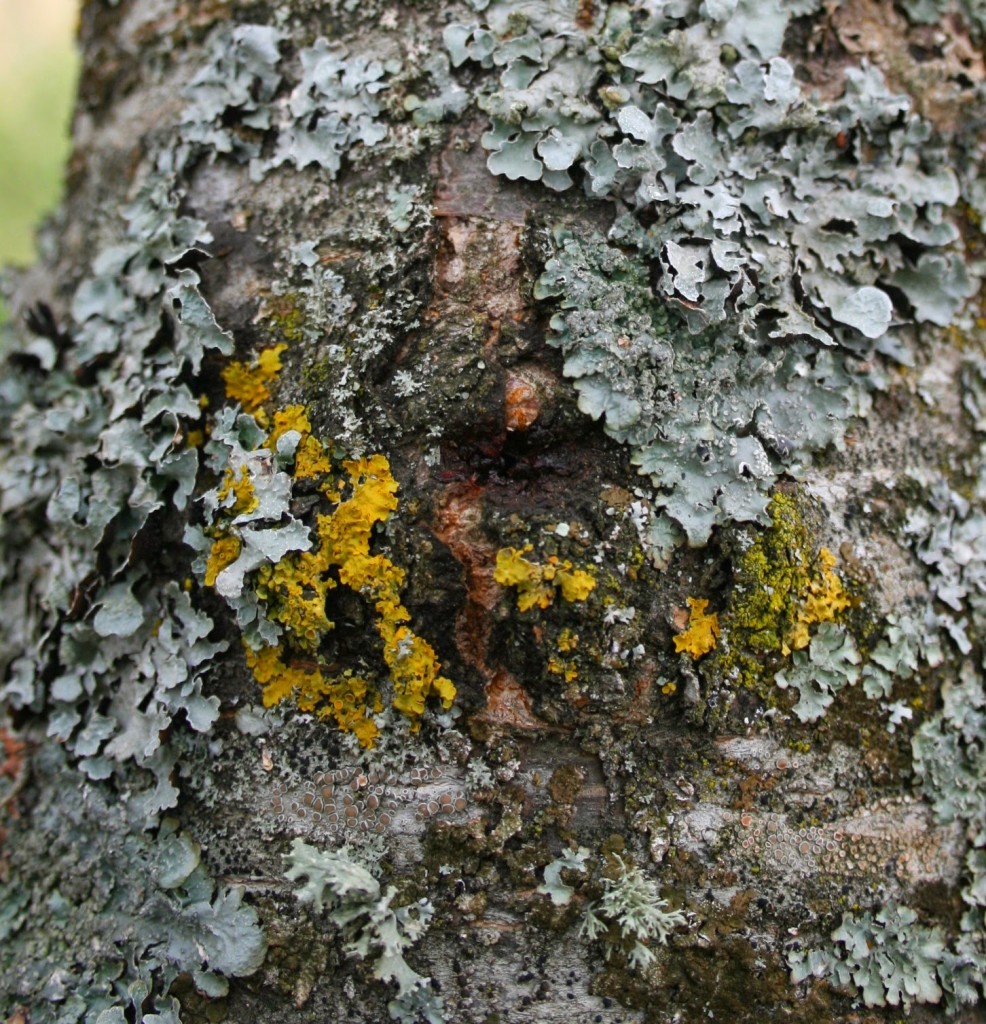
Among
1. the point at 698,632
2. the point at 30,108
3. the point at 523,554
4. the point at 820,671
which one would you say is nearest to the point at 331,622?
the point at 523,554

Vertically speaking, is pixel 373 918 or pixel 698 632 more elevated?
pixel 698 632

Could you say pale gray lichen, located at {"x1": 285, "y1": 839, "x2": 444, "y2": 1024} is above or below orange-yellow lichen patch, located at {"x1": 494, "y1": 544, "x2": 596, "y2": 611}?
below

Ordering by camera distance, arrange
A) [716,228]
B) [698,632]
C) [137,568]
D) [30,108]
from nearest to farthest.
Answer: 1. [698,632]
2. [716,228]
3. [137,568]
4. [30,108]

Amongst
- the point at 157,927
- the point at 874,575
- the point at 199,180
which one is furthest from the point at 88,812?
the point at 874,575

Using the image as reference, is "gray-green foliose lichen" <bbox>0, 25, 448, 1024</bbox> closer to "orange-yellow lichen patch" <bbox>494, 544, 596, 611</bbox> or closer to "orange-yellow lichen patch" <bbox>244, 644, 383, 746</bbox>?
"orange-yellow lichen patch" <bbox>244, 644, 383, 746</bbox>

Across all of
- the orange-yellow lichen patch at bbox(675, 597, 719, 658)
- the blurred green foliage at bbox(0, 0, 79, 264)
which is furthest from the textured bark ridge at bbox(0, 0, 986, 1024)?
the blurred green foliage at bbox(0, 0, 79, 264)

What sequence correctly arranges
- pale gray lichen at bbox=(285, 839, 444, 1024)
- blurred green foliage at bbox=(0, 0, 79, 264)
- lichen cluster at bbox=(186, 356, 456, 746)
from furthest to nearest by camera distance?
blurred green foliage at bbox=(0, 0, 79, 264) → lichen cluster at bbox=(186, 356, 456, 746) → pale gray lichen at bbox=(285, 839, 444, 1024)

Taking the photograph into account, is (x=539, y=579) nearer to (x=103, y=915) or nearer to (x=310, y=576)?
(x=310, y=576)
